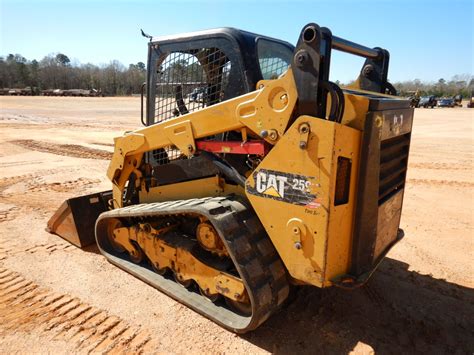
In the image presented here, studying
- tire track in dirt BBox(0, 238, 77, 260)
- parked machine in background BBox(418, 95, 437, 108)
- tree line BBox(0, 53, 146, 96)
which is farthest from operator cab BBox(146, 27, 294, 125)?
tree line BBox(0, 53, 146, 96)

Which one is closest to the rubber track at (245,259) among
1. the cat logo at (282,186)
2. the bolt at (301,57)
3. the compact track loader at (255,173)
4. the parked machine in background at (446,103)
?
the compact track loader at (255,173)

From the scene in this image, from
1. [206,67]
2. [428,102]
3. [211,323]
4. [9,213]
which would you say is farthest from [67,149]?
[428,102]

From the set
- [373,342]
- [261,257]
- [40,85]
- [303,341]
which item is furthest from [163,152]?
[40,85]

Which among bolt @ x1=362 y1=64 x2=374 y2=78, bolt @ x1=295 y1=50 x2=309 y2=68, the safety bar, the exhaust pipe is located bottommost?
the exhaust pipe

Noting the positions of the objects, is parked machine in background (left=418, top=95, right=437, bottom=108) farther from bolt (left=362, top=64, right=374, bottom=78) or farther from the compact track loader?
the compact track loader

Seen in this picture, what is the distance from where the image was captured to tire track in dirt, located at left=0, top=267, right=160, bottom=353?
117 inches

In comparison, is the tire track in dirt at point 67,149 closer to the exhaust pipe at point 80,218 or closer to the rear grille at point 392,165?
the exhaust pipe at point 80,218

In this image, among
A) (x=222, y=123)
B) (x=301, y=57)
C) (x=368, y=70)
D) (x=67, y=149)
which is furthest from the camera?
(x=67, y=149)

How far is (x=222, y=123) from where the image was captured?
9.93 feet

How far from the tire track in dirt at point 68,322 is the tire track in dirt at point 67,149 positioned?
7.74 meters

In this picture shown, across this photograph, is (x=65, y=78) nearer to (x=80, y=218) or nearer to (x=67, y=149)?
(x=67, y=149)

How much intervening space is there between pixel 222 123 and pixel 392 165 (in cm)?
149

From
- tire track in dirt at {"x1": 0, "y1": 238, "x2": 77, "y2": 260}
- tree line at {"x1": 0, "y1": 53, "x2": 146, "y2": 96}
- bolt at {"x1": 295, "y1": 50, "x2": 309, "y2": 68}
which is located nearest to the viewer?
bolt at {"x1": 295, "y1": 50, "x2": 309, "y2": 68}

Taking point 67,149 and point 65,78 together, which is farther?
point 65,78
